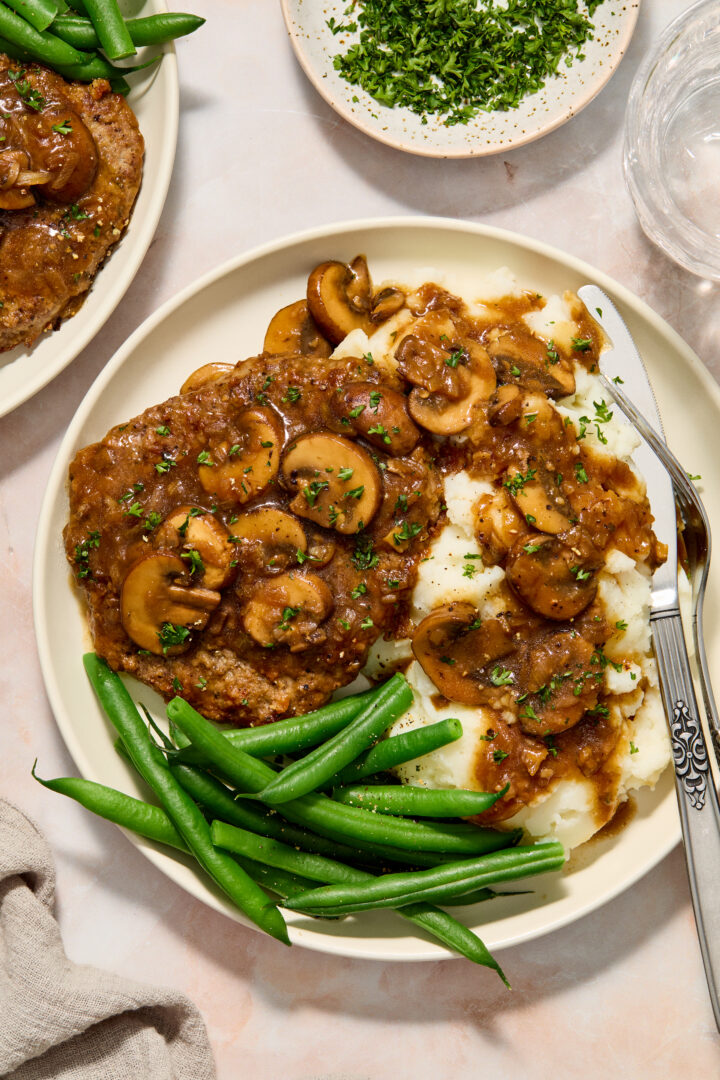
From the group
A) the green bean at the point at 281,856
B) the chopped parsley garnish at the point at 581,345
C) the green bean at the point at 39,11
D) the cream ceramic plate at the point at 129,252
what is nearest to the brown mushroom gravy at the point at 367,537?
the chopped parsley garnish at the point at 581,345

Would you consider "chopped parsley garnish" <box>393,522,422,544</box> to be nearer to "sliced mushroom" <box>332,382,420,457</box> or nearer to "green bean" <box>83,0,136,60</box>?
"sliced mushroom" <box>332,382,420,457</box>

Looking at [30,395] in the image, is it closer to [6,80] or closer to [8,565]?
[8,565]

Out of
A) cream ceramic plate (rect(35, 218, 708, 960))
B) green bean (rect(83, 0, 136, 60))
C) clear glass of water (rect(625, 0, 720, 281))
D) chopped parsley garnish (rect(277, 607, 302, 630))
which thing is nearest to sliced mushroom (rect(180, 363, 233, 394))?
cream ceramic plate (rect(35, 218, 708, 960))

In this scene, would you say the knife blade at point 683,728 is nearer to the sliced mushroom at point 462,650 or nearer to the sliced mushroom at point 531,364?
the sliced mushroom at point 531,364

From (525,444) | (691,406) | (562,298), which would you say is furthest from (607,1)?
(525,444)

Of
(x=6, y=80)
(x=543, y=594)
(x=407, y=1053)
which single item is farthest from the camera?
(x=407, y=1053)

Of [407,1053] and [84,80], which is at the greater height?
[84,80]

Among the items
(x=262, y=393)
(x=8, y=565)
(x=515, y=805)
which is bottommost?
(x=515, y=805)

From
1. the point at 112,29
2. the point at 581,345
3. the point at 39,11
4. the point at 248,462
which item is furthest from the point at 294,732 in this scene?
the point at 39,11

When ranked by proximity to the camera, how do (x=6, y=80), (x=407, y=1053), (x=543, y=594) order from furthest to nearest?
(x=407, y=1053)
(x=6, y=80)
(x=543, y=594)
